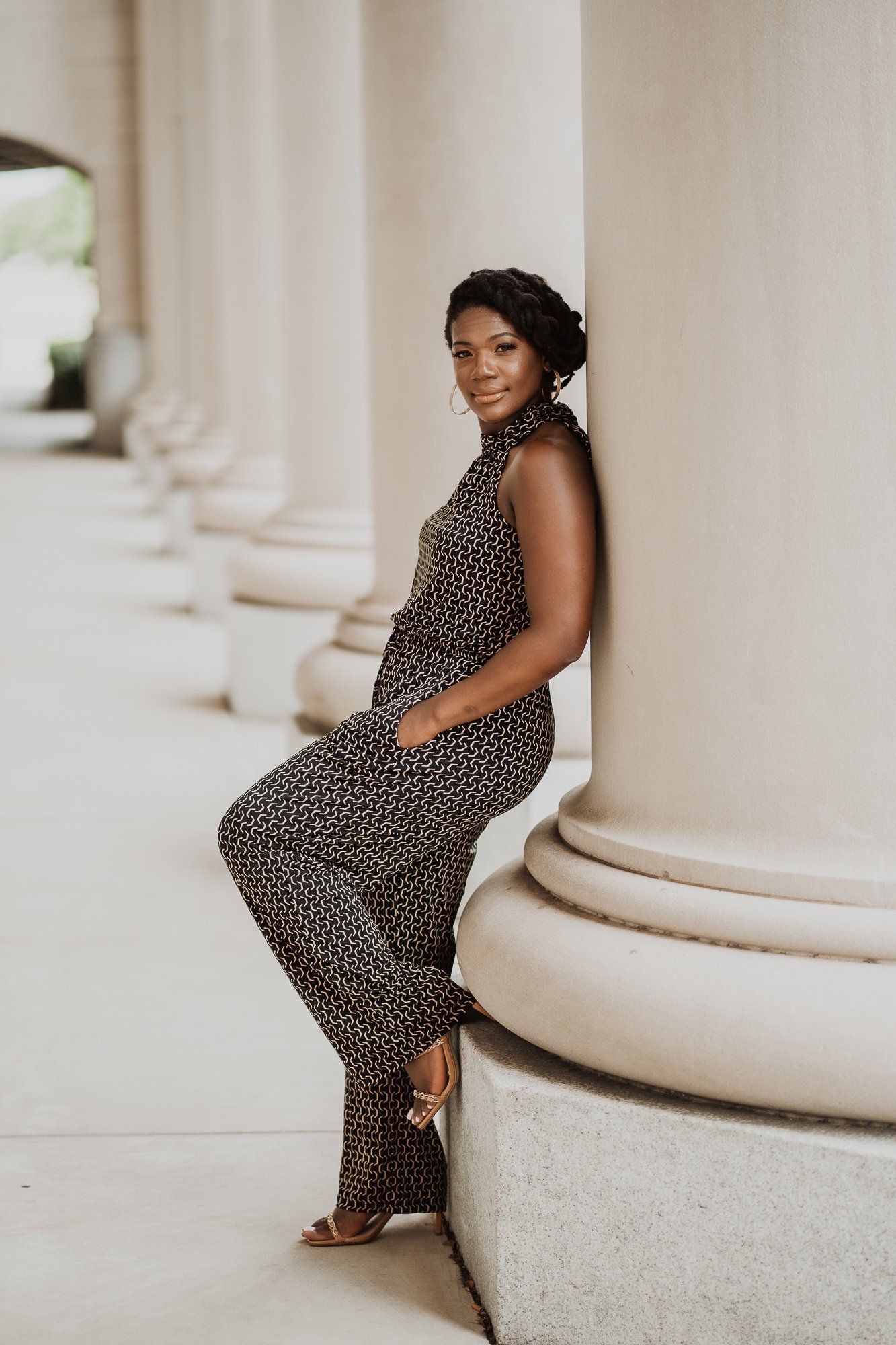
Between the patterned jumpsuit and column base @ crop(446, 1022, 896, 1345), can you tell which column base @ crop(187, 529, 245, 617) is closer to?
the patterned jumpsuit

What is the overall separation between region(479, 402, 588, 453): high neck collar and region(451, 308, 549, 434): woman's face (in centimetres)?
3

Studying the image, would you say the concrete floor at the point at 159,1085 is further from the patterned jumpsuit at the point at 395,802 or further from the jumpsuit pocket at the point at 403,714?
the jumpsuit pocket at the point at 403,714

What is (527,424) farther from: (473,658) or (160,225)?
(160,225)

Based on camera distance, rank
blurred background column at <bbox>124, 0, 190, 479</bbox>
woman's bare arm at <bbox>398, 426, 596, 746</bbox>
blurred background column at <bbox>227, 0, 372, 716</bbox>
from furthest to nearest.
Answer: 1. blurred background column at <bbox>124, 0, 190, 479</bbox>
2. blurred background column at <bbox>227, 0, 372, 716</bbox>
3. woman's bare arm at <bbox>398, 426, 596, 746</bbox>


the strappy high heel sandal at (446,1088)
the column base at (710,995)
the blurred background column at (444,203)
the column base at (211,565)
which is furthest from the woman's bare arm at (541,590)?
the column base at (211,565)

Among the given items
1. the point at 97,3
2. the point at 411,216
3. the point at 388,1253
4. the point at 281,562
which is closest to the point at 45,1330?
the point at 388,1253

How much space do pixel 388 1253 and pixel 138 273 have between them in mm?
36091

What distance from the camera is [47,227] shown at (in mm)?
98812

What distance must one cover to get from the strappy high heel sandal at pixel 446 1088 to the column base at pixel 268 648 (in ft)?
24.1

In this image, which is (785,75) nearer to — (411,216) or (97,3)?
(411,216)

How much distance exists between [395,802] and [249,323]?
13143mm

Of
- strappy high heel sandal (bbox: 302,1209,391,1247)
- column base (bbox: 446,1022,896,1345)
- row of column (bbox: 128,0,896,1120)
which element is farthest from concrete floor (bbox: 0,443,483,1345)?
row of column (bbox: 128,0,896,1120)

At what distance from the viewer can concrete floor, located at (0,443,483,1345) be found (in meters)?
4.27

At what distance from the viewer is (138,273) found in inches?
1511
